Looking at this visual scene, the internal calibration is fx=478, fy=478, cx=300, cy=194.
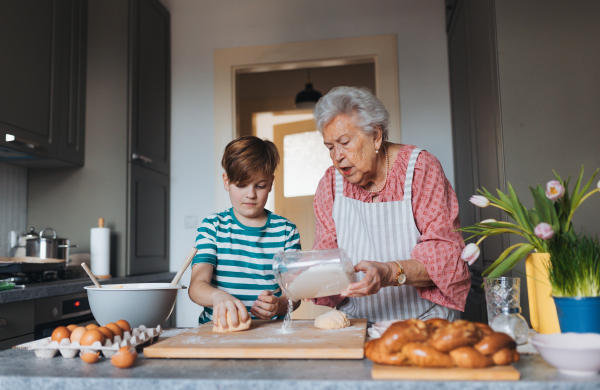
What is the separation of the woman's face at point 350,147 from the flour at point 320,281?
20.7 inches

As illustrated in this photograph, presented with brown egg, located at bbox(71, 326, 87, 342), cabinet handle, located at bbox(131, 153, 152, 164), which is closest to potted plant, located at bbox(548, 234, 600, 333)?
brown egg, located at bbox(71, 326, 87, 342)

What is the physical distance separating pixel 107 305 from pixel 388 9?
8.39 ft

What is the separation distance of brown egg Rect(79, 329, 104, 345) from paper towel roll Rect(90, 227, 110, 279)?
1719 mm

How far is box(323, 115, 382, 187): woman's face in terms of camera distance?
1424mm

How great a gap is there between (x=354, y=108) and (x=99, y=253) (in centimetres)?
164

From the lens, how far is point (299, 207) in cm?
405

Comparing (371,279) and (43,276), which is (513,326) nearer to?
(371,279)

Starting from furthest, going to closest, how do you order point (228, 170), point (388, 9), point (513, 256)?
point (388, 9) < point (228, 170) < point (513, 256)

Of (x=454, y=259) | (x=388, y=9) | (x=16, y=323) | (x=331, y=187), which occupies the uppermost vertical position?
(x=388, y=9)

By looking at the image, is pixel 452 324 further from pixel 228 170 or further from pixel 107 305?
pixel 228 170

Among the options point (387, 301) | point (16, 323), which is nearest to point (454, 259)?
point (387, 301)

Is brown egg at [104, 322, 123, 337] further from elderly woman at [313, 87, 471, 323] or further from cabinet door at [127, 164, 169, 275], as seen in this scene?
cabinet door at [127, 164, 169, 275]

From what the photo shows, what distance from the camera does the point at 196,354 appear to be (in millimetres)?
817

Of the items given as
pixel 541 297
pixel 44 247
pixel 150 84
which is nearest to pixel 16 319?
pixel 44 247
